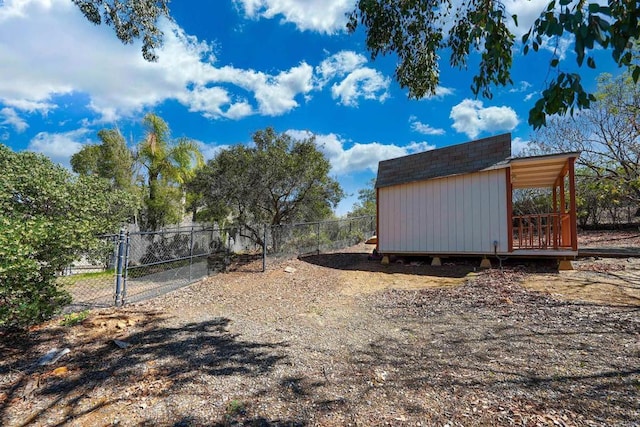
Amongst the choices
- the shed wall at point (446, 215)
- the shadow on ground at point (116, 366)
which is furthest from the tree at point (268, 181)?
the shadow on ground at point (116, 366)

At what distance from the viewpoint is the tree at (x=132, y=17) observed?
183 inches

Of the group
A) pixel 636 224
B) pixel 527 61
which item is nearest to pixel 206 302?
pixel 527 61

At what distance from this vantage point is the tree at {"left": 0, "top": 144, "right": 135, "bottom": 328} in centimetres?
341

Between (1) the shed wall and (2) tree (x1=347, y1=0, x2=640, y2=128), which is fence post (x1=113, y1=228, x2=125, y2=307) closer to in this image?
(2) tree (x1=347, y1=0, x2=640, y2=128)

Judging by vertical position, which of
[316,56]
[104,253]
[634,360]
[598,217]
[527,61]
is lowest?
[634,360]

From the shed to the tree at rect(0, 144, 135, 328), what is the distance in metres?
6.76

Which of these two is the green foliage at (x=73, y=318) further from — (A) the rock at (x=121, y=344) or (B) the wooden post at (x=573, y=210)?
(B) the wooden post at (x=573, y=210)

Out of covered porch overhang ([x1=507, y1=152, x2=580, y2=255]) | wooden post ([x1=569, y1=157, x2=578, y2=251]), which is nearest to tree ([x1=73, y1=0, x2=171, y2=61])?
covered porch overhang ([x1=507, y1=152, x2=580, y2=255])

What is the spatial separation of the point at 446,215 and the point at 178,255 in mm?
8782

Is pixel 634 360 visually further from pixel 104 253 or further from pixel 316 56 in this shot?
pixel 316 56

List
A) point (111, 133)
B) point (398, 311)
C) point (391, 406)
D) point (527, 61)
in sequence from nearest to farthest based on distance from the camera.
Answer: point (391, 406), point (527, 61), point (398, 311), point (111, 133)

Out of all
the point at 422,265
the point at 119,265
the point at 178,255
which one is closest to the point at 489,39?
the point at 119,265

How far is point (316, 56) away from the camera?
8.97 metres

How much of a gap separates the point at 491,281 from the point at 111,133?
14.4m
